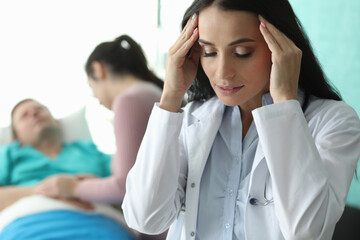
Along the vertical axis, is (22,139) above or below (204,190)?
below

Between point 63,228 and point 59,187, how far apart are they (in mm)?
281

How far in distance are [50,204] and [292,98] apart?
50.8 inches

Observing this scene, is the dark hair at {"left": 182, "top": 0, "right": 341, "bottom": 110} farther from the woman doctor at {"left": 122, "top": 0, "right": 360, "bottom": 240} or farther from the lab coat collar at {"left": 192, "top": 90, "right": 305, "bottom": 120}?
the lab coat collar at {"left": 192, "top": 90, "right": 305, "bottom": 120}

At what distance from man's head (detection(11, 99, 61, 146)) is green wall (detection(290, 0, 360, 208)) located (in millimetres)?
1504

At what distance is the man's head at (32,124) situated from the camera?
256 centimetres

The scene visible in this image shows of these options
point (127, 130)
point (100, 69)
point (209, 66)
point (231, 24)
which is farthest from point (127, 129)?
point (231, 24)

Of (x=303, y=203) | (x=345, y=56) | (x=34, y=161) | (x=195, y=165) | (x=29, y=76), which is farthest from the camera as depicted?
(x=29, y=76)

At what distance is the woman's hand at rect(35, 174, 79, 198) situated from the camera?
2016mm

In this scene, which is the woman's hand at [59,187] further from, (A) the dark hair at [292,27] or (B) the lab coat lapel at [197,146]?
(A) the dark hair at [292,27]

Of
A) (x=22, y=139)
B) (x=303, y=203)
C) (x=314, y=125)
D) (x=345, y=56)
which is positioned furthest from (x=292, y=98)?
(x=22, y=139)

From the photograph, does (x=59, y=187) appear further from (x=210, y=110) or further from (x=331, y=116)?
(x=331, y=116)

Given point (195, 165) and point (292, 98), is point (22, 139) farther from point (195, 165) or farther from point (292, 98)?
point (292, 98)

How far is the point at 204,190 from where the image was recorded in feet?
3.85

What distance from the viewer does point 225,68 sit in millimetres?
1060
